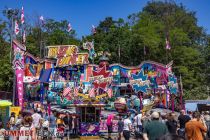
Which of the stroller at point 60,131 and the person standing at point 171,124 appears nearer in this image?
the person standing at point 171,124

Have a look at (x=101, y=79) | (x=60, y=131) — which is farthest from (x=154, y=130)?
(x=101, y=79)

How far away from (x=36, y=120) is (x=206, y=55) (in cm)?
4851

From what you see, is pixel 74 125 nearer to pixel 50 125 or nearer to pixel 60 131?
pixel 60 131

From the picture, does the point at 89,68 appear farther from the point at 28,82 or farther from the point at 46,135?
the point at 46,135

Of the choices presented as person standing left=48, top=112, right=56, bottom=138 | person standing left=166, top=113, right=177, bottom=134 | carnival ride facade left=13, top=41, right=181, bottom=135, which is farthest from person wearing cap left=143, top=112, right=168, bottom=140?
carnival ride facade left=13, top=41, right=181, bottom=135

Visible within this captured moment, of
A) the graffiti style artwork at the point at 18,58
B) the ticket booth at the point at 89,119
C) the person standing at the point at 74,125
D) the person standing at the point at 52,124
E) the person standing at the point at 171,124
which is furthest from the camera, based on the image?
the graffiti style artwork at the point at 18,58

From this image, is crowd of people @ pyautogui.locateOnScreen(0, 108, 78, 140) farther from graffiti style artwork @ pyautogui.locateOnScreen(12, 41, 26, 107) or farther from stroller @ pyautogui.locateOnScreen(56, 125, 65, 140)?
graffiti style artwork @ pyautogui.locateOnScreen(12, 41, 26, 107)

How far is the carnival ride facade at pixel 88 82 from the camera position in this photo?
37438mm

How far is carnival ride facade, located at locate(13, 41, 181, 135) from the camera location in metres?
37.4

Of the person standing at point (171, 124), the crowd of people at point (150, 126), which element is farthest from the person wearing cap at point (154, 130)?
the person standing at point (171, 124)

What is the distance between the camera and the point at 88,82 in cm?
4434

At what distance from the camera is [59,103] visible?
3731 cm

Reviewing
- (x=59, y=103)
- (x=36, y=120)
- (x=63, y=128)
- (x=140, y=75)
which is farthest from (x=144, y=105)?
(x=36, y=120)

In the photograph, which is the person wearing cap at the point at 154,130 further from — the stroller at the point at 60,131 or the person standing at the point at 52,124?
the stroller at the point at 60,131
